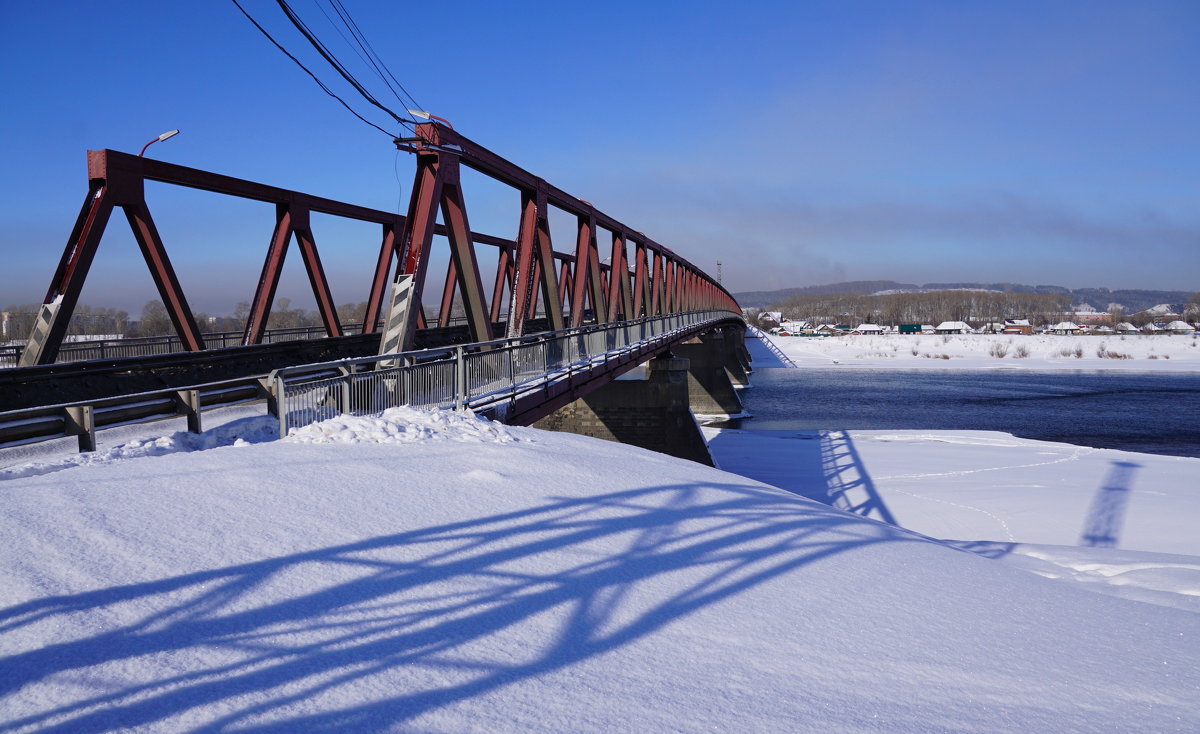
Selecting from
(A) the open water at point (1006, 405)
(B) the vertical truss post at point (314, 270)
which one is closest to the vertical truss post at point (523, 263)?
(B) the vertical truss post at point (314, 270)

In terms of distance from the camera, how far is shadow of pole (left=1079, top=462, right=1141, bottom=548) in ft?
45.8

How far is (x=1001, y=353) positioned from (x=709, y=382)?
52.1 meters

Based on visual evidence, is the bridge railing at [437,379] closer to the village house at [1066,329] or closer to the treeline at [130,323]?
the treeline at [130,323]

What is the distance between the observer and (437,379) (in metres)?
11.3

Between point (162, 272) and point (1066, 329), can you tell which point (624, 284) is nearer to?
point (162, 272)

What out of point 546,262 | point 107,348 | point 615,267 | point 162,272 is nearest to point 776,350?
point 615,267

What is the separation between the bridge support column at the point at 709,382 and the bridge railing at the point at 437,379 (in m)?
25.8

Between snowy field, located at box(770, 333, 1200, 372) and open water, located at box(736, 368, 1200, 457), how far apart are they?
296 inches

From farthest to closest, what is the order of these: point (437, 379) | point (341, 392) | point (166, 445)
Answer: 1. point (437, 379)
2. point (341, 392)
3. point (166, 445)

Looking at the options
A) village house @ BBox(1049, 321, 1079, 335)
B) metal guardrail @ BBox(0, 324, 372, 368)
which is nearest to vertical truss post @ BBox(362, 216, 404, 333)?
metal guardrail @ BBox(0, 324, 372, 368)

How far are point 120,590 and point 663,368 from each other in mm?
21538

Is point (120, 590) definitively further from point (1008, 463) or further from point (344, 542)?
point (1008, 463)

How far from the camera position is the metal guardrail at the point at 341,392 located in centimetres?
778

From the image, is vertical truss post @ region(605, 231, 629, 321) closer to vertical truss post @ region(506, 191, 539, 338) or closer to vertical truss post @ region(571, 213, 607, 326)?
vertical truss post @ region(571, 213, 607, 326)
